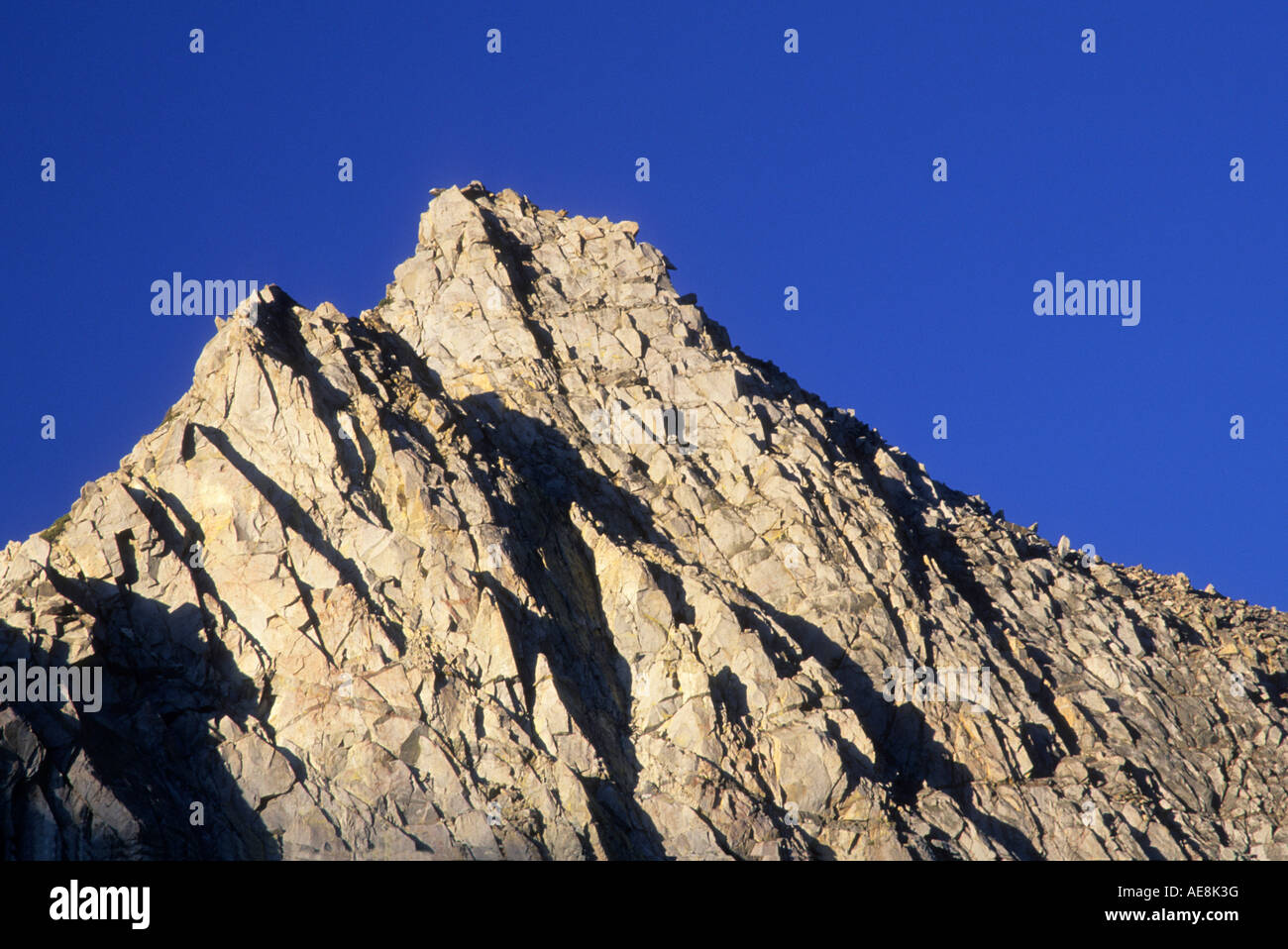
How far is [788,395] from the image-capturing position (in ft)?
289

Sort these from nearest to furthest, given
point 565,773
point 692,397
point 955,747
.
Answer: point 565,773
point 955,747
point 692,397

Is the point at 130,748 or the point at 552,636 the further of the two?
the point at 552,636

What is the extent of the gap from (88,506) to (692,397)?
99.4ft

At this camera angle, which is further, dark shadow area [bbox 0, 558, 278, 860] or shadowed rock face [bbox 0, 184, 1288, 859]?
shadowed rock face [bbox 0, 184, 1288, 859]

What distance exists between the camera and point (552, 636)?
60.7 metres

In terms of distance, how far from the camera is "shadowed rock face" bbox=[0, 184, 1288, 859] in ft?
174

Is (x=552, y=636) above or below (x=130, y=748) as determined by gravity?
above

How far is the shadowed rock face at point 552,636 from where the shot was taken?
53.1 m

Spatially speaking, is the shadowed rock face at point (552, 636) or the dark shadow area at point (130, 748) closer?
the dark shadow area at point (130, 748)

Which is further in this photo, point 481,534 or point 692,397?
point 692,397

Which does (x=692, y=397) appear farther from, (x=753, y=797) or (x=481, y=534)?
(x=753, y=797)

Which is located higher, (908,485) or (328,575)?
(908,485)
